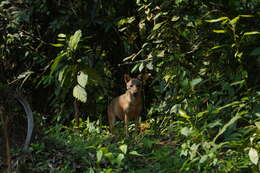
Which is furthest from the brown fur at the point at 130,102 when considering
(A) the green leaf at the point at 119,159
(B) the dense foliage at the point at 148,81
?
(A) the green leaf at the point at 119,159

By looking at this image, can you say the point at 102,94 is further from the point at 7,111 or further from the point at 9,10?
the point at 7,111

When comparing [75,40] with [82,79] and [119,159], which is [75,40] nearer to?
[82,79]

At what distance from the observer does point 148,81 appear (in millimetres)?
9844

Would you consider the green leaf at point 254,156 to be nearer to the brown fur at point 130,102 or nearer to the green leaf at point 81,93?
the green leaf at point 81,93

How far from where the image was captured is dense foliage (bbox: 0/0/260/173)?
16.6 feet

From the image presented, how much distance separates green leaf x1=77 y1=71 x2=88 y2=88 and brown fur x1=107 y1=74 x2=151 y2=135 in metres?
2.16

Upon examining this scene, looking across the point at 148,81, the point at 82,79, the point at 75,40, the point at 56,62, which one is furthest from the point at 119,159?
the point at 148,81

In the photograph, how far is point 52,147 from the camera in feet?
20.4

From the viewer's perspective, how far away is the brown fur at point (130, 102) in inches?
343

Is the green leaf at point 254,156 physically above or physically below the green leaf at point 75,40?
below

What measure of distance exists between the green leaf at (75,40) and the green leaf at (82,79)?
1.26 ft

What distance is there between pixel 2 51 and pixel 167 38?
3.58m

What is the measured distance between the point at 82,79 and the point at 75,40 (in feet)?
1.88

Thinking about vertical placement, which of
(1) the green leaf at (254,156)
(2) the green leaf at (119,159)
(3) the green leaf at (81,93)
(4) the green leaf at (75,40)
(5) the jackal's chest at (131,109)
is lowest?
(5) the jackal's chest at (131,109)
